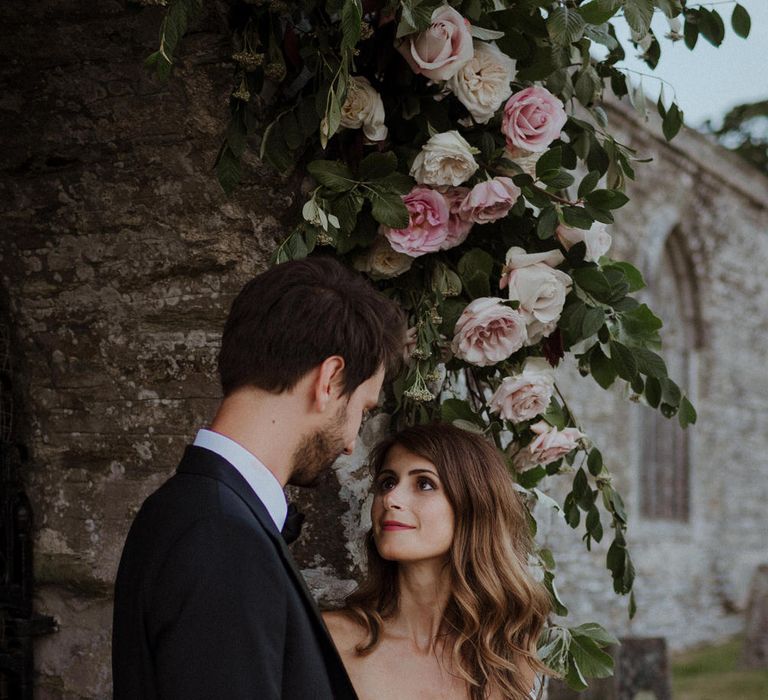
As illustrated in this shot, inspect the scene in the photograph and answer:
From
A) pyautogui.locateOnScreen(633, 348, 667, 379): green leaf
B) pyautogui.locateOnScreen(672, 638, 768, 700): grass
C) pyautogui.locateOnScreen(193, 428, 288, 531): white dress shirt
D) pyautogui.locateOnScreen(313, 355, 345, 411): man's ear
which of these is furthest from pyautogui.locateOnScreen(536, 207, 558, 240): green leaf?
pyautogui.locateOnScreen(672, 638, 768, 700): grass

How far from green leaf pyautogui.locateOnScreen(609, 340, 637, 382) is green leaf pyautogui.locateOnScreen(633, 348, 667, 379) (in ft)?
0.04

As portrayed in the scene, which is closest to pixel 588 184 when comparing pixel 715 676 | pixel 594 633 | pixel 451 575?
pixel 451 575

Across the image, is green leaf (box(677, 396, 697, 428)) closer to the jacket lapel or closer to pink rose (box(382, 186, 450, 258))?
pink rose (box(382, 186, 450, 258))

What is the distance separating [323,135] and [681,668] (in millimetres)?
9271

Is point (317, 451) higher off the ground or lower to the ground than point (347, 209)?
lower

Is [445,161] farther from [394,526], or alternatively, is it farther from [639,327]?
[394,526]

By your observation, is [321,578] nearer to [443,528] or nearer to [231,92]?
[443,528]

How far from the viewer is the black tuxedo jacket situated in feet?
4.45

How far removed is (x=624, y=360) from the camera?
222 cm

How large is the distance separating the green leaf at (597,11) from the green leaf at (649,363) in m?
0.67

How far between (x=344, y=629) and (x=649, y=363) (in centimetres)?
86

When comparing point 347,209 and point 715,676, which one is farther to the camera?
point 715,676

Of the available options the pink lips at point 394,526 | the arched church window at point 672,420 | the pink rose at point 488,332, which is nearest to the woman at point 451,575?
the pink lips at point 394,526

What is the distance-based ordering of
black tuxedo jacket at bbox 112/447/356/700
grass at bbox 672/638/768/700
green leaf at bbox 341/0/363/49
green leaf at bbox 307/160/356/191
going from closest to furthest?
black tuxedo jacket at bbox 112/447/356/700
green leaf at bbox 341/0/363/49
green leaf at bbox 307/160/356/191
grass at bbox 672/638/768/700
